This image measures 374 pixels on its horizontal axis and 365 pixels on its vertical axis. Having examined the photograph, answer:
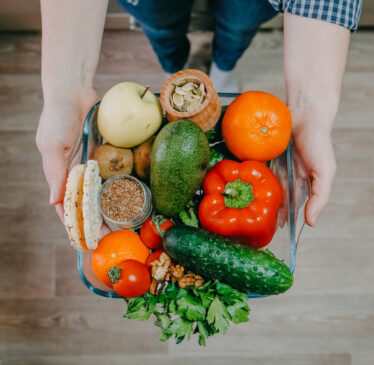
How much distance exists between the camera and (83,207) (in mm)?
685

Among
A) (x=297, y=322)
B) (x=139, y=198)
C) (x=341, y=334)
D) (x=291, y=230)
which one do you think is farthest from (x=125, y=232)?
(x=341, y=334)

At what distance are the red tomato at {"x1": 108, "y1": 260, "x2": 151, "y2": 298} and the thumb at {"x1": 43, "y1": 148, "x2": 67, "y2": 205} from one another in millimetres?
201

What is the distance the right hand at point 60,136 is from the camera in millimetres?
786

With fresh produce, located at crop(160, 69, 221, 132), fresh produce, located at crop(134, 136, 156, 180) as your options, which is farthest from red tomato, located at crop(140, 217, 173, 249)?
fresh produce, located at crop(160, 69, 221, 132)

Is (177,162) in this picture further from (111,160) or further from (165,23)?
(165,23)

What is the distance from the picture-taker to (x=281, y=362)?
4.20ft

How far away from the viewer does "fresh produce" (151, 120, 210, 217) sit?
2.23 ft

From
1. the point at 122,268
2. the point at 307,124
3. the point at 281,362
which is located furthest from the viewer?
the point at 281,362

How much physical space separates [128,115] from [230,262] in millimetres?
337

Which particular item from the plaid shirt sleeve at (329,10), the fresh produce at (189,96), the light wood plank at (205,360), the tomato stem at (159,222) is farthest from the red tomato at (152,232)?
the light wood plank at (205,360)

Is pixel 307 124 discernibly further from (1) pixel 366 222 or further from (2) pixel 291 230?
(1) pixel 366 222

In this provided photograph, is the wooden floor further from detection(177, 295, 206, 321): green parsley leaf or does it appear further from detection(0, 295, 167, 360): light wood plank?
detection(177, 295, 206, 321): green parsley leaf

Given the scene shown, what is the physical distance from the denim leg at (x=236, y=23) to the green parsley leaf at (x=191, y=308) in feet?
2.44

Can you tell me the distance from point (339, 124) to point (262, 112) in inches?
33.0
